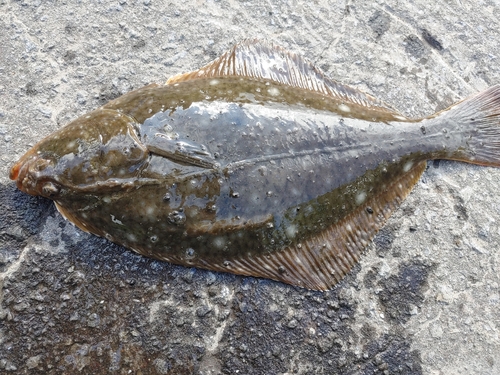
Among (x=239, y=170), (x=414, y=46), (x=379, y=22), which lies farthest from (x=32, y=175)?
(x=414, y=46)

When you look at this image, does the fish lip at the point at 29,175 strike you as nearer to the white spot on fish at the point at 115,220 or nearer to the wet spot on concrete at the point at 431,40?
the white spot on fish at the point at 115,220

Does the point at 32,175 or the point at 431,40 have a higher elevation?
the point at 431,40

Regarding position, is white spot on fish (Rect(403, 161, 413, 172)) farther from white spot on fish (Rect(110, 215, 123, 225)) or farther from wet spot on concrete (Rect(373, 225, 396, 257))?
white spot on fish (Rect(110, 215, 123, 225))

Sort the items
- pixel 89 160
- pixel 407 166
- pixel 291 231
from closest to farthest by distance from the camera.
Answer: pixel 89 160, pixel 291 231, pixel 407 166

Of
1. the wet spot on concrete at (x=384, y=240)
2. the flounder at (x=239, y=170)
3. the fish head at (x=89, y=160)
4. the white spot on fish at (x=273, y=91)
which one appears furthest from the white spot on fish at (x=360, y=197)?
the fish head at (x=89, y=160)

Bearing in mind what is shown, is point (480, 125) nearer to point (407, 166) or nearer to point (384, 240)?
point (407, 166)
